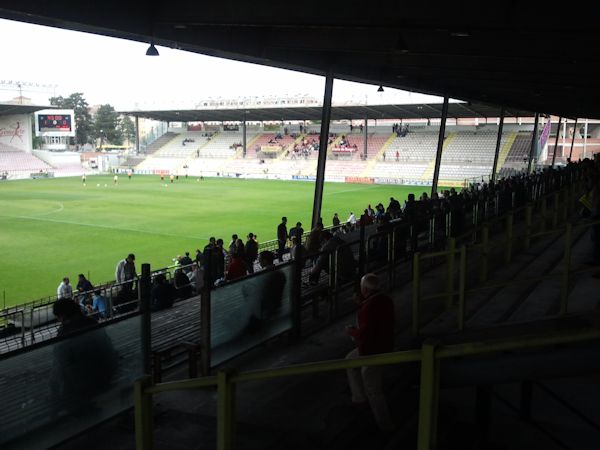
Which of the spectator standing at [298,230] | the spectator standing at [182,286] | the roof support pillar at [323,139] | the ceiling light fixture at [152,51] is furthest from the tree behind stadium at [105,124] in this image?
the spectator standing at [182,286]

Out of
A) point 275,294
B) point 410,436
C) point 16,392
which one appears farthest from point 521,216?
point 16,392

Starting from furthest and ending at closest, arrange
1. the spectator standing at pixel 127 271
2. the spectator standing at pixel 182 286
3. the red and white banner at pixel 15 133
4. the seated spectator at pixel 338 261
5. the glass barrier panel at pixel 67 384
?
the red and white banner at pixel 15 133
the spectator standing at pixel 127 271
the spectator standing at pixel 182 286
the seated spectator at pixel 338 261
the glass barrier panel at pixel 67 384

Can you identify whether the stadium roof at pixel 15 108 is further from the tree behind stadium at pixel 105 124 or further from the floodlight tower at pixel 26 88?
the tree behind stadium at pixel 105 124

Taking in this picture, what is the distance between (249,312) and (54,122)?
76689 millimetres

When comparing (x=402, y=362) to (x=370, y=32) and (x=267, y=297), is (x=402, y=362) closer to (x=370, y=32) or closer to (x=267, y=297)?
(x=267, y=297)

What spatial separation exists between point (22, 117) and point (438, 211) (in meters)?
66.2

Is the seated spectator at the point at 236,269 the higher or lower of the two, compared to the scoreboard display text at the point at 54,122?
lower

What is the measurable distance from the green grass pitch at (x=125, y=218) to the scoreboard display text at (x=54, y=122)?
21.4m

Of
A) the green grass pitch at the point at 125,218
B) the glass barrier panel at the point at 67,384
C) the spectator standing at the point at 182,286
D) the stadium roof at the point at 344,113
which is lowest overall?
the green grass pitch at the point at 125,218

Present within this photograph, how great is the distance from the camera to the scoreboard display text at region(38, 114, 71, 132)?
74562 mm

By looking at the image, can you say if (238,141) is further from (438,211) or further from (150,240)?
(438,211)

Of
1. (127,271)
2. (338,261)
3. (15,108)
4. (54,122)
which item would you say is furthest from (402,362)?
(54,122)

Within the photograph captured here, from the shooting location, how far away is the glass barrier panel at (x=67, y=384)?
12.3ft

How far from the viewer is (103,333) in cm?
436
